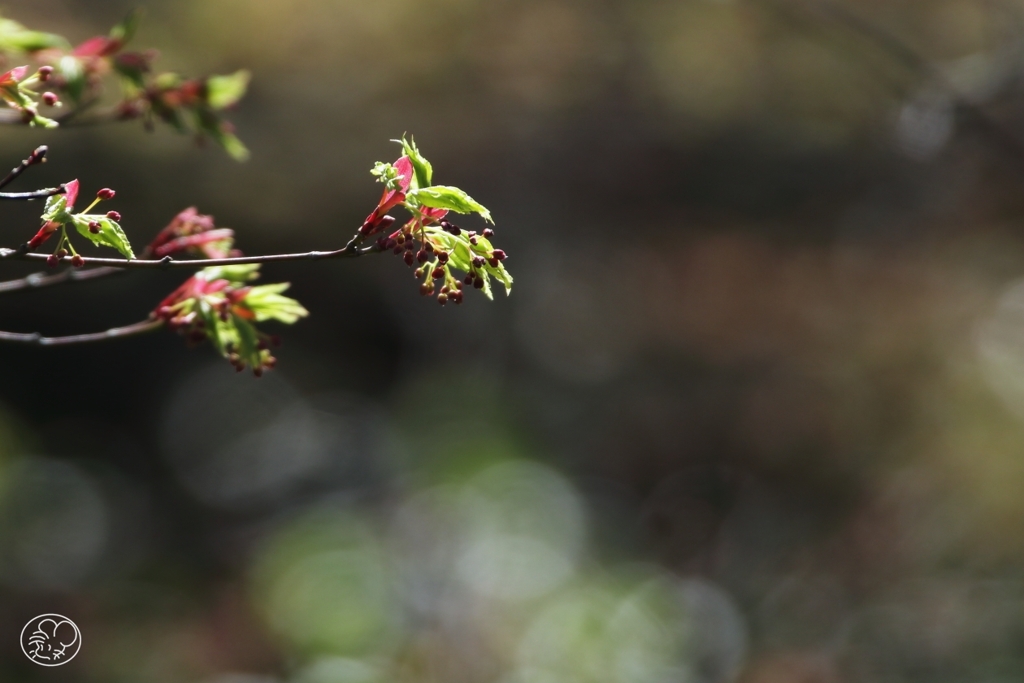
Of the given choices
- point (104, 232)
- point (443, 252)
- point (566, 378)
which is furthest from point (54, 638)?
point (566, 378)

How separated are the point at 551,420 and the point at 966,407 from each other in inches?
101

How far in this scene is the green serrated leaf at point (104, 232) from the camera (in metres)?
0.79

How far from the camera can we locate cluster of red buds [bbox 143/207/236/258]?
1.06 meters

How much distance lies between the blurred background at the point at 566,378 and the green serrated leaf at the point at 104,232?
10.3 feet

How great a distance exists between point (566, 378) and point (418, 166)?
5205 mm

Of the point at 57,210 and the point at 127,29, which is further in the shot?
the point at 127,29

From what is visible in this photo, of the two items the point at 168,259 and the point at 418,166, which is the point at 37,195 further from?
the point at 418,166

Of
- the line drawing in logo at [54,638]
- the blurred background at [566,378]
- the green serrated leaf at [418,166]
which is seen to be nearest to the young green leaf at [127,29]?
the green serrated leaf at [418,166]

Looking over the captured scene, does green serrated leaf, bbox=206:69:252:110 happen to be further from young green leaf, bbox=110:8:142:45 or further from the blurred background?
the blurred background

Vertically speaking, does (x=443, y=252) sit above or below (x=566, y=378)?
below

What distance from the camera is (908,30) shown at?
5625mm

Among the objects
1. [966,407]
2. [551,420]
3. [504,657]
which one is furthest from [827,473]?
[504,657]

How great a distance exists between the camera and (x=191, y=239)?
1.08 meters

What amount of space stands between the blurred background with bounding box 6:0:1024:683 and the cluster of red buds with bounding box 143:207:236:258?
9.47 ft
